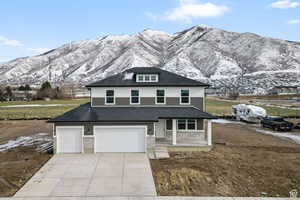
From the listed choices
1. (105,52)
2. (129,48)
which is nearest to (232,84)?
(129,48)

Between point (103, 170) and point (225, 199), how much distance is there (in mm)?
7550

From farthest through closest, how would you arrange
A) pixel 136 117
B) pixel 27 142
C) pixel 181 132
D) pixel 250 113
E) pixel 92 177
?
pixel 250 113 → pixel 27 142 → pixel 181 132 → pixel 136 117 → pixel 92 177

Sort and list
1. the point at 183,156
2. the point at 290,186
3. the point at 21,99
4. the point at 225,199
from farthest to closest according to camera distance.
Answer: the point at 21,99 < the point at 183,156 < the point at 290,186 < the point at 225,199

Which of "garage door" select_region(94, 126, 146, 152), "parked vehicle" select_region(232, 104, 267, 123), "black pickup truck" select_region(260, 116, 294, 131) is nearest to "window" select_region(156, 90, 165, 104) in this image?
"garage door" select_region(94, 126, 146, 152)

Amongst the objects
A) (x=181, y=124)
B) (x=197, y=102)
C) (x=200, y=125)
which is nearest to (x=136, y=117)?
(x=181, y=124)

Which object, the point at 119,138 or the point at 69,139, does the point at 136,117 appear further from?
the point at 69,139

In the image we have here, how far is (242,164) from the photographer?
1499 centimetres

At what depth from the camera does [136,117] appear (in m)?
18.0

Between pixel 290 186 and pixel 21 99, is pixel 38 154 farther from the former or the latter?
pixel 21 99

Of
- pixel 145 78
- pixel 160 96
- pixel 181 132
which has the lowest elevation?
pixel 181 132

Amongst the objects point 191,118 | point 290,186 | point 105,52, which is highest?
point 105,52

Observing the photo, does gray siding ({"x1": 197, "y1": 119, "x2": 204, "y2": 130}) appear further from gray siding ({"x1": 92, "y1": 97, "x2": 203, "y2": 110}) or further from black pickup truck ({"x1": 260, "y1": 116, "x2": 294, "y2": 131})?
black pickup truck ({"x1": 260, "y1": 116, "x2": 294, "y2": 131})

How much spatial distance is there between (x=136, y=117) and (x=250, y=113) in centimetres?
2416

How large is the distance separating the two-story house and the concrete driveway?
1382 millimetres
